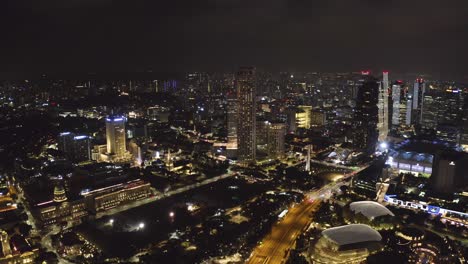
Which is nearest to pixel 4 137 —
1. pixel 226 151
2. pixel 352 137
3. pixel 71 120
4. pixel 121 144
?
pixel 71 120

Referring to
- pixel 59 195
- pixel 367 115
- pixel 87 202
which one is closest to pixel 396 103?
pixel 367 115

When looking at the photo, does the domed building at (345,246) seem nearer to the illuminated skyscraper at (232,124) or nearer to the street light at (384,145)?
the illuminated skyscraper at (232,124)

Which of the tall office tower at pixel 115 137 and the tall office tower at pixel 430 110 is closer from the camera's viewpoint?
the tall office tower at pixel 115 137

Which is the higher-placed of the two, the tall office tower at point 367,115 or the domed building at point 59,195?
the tall office tower at point 367,115

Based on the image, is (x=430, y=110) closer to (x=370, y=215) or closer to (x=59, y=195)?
(x=370, y=215)

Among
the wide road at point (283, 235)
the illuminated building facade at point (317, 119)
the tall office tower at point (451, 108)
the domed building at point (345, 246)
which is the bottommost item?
the wide road at point (283, 235)

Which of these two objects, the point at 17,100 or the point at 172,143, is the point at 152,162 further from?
the point at 17,100

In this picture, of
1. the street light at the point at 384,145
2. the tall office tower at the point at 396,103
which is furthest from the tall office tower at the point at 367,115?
the tall office tower at the point at 396,103
